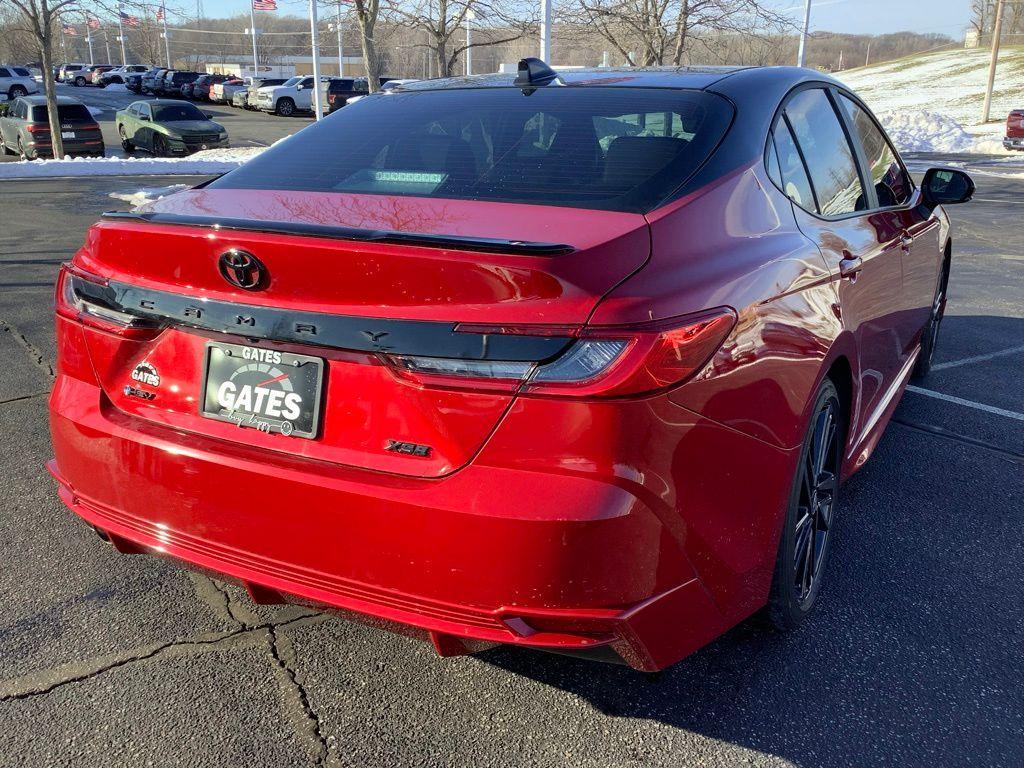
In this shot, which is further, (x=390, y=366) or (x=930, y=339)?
(x=930, y=339)

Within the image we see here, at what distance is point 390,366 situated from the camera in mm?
1929

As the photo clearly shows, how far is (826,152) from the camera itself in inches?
126

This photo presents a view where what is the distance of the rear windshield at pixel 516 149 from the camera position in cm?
238

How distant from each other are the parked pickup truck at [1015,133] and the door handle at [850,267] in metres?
29.3

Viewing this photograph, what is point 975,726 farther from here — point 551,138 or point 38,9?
point 38,9

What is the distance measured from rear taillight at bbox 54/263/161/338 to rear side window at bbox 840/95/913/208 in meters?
2.83

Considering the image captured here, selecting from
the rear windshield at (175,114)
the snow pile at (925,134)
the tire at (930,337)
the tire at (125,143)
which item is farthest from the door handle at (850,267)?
the snow pile at (925,134)

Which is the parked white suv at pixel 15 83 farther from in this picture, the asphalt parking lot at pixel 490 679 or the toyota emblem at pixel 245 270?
the toyota emblem at pixel 245 270

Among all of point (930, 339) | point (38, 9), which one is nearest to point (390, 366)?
point (930, 339)

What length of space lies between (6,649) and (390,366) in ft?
5.29

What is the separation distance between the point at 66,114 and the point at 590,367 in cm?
2447

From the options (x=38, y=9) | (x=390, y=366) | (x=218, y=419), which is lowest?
(x=218, y=419)

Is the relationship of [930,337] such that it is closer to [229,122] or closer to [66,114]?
[66,114]

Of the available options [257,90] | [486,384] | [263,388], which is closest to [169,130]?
[257,90]
